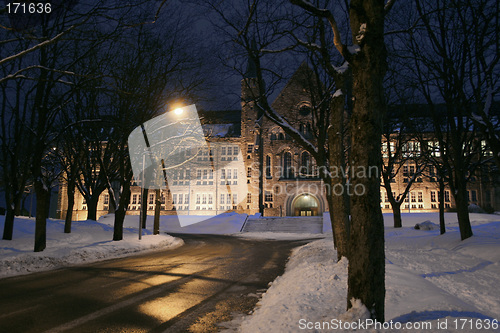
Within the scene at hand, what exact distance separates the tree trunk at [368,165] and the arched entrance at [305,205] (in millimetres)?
45520

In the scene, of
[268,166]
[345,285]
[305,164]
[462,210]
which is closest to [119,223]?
[345,285]

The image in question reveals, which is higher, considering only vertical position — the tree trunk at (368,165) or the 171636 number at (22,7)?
the 171636 number at (22,7)

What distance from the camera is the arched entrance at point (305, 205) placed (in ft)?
162

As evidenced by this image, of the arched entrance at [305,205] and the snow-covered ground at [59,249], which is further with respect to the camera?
the arched entrance at [305,205]

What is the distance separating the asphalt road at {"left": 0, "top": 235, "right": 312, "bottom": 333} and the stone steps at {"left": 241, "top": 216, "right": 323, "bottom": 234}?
24.7m

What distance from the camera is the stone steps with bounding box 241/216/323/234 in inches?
1368

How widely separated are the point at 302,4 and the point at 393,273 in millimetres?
5670

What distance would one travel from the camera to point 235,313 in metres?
5.65

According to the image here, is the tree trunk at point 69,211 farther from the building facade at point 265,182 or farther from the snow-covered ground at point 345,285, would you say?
the building facade at point 265,182

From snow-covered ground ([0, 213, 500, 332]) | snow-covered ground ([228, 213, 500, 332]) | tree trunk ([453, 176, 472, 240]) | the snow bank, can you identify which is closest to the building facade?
the snow bank

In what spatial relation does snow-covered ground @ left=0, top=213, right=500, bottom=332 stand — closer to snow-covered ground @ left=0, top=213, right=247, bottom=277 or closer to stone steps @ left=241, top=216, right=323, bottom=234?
snow-covered ground @ left=0, top=213, right=247, bottom=277

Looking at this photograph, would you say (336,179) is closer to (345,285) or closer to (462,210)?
(345,285)

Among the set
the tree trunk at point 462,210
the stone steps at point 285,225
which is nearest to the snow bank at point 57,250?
the tree trunk at point 462,210

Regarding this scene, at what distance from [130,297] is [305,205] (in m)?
45.0
